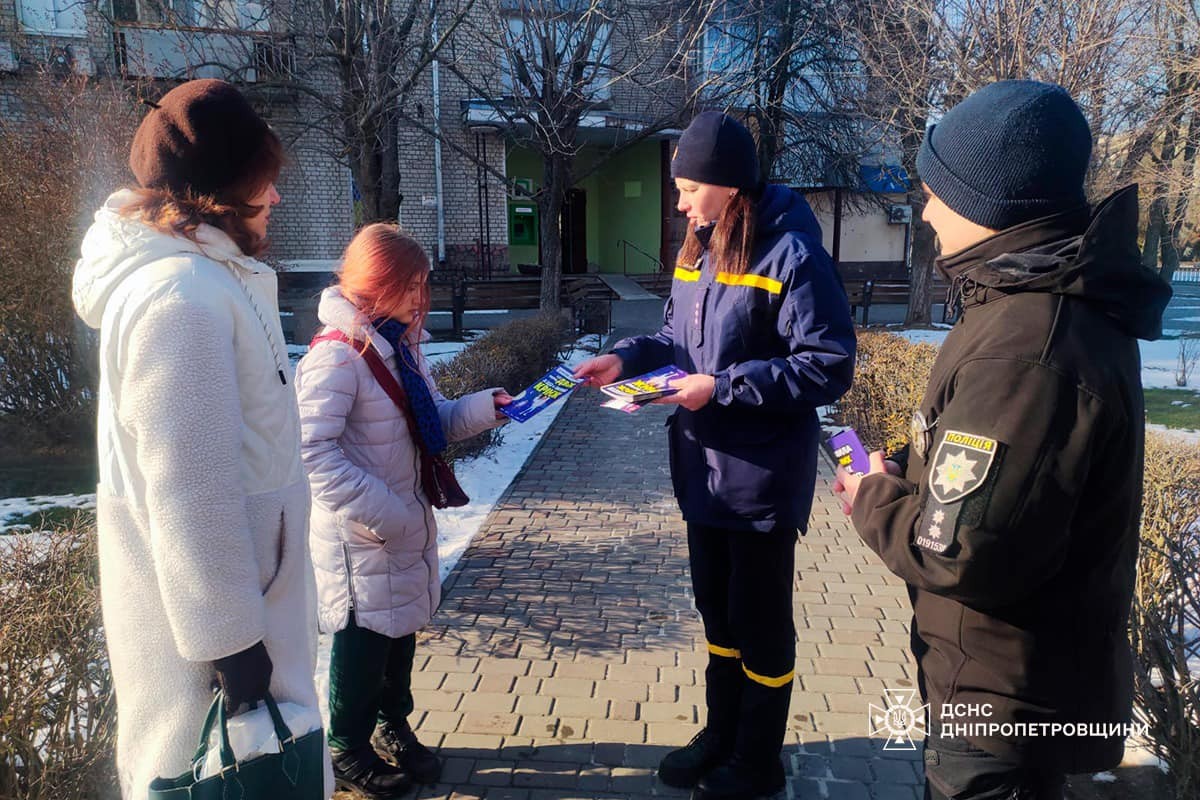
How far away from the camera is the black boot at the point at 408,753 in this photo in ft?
9.07

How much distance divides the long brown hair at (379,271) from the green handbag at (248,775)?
130 centimetres

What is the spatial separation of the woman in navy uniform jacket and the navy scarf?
30.0 inches

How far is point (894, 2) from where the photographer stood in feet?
33.2

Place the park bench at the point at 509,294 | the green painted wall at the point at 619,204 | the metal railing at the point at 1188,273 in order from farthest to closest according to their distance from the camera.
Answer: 1. the metal railing at the point at 1188,273
2. the green painted wall at the point at 619,204
3. the park bench at the point at 509,294

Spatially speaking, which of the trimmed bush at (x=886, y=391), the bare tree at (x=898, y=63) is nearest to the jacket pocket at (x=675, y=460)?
the trimmed bush at (x=886, y=391)

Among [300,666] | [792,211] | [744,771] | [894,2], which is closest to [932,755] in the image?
[744,771]

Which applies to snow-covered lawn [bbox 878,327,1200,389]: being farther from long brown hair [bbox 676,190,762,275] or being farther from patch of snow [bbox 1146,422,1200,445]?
long brown hair [bbox 676,190,762,275]

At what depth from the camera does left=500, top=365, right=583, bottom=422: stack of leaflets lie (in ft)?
8.96

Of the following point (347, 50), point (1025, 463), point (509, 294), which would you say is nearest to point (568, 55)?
point (347, 50)

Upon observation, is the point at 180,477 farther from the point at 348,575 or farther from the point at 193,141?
the point at 348,575

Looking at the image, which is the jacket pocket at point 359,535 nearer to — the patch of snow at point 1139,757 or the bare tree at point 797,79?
the patch of snow at point 1139,757

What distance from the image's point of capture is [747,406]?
2.41 m

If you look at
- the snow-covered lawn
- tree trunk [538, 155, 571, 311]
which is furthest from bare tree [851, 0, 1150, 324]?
tree trunk [538, 155, 571, 311]

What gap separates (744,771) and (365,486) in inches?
60.5
